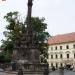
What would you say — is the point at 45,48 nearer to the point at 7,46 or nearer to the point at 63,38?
the point at 7,46

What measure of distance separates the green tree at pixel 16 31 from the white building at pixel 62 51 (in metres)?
22.1

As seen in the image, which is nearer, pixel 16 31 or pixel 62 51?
pixel 16 31

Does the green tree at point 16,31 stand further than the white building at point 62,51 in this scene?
No

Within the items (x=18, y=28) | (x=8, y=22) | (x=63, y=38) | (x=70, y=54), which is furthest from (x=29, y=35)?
(x=63, y=38)

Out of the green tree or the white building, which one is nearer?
the green tree

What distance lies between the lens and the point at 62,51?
74000mm

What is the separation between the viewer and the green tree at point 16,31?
151ft

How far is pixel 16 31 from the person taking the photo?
45.3 m

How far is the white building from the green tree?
22.1m

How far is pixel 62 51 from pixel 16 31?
3086 cm

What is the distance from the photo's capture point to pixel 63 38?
77438mm

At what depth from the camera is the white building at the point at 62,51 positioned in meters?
71.1

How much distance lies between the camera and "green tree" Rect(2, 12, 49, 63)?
4612 centimetres

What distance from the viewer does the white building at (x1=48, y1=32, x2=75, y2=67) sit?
71119mm
